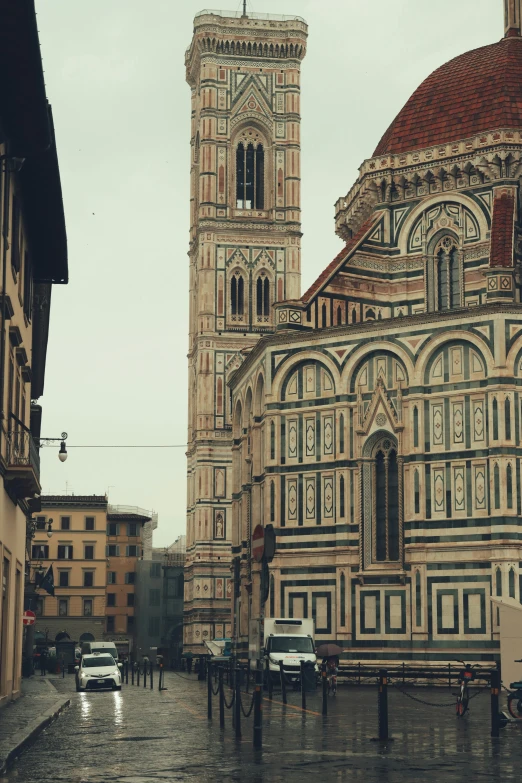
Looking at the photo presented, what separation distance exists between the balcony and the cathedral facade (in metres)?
16.6

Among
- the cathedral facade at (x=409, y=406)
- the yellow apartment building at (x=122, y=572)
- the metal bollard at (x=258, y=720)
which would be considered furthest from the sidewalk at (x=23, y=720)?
the yellow apartment building at (x=122, y=572)

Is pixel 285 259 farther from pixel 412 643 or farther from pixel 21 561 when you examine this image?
pixel 21 561

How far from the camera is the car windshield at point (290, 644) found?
46719 millimetres

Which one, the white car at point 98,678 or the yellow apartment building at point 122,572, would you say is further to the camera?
the yellow apartment building at point 122,572

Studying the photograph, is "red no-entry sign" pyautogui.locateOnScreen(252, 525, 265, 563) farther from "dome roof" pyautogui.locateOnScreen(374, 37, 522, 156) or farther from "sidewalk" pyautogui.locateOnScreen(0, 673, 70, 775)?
"dome roof" pyautogui.locateOnScreen(374, 37, 522, 156)

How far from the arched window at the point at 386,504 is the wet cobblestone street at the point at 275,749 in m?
19.4

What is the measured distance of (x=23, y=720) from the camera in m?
25.3

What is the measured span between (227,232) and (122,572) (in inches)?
1625

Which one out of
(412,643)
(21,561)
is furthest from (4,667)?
(412,643)

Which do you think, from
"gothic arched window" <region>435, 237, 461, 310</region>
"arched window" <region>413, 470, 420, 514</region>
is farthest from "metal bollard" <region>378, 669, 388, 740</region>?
"gothic arched window" <region>435, 237, 461, 310</region>

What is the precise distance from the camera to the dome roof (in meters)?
57.5

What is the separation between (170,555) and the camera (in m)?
125

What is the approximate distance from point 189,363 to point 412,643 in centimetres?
4959

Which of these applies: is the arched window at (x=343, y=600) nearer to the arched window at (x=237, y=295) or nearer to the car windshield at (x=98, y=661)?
the car windshield at (x=98, y=661)
